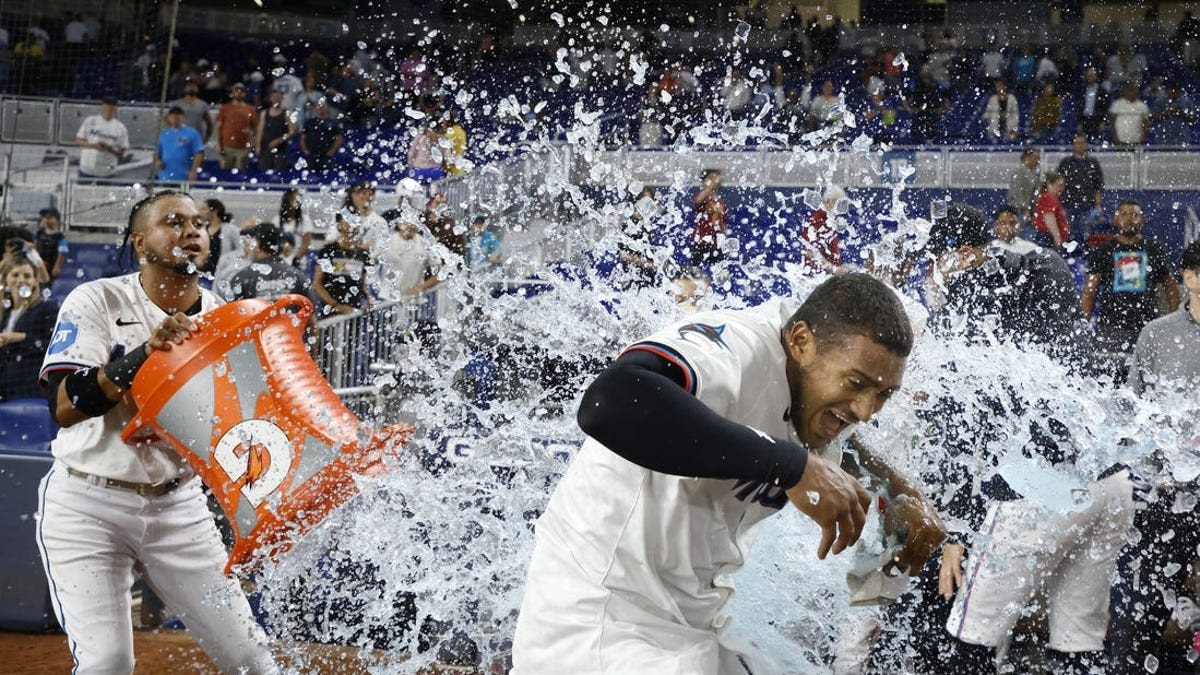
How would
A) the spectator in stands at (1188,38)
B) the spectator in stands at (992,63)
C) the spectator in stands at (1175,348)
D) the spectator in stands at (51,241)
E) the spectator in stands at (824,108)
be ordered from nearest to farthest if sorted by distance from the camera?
the spectator in stands at (1175,348) → the spectator in stands at (51,241) → the spectator in stands at (824,108) → the spectator in stands at (1188,38) → the spectator in stands at (992,63)

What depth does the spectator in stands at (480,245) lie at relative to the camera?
1011 centimetres

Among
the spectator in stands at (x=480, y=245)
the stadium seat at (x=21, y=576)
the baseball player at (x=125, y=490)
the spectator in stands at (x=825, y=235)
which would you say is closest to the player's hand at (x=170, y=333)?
the baseball player at (x=125, y=490)

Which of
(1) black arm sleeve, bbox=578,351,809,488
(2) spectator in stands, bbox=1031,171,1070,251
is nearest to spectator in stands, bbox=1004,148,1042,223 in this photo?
(2) spectator in stands, bbox=1031,171,1070,251

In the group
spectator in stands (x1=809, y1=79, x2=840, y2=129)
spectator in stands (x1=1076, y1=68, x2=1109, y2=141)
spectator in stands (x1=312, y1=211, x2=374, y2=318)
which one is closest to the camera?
spectator in stands (x1=312, y1=211, x2=374, y2=318)

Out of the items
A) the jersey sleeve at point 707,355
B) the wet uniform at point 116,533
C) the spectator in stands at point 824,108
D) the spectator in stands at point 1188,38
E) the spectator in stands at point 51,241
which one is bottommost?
the spectator in stands at point 51,241

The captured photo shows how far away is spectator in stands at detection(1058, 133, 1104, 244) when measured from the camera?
36.2 feet

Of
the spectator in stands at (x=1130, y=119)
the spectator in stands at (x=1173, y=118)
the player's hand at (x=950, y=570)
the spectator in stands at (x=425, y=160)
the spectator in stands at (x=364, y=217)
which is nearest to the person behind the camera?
the player's hand at (x=950, y=570)

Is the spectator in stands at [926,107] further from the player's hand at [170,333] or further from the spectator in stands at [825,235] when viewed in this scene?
the player's hand at [170,333]

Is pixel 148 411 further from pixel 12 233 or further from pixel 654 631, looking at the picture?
pixel 12 233

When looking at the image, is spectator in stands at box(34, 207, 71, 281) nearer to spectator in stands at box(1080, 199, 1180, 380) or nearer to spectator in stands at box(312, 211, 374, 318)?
spectator in stands at box(312, 211, 374, 318)

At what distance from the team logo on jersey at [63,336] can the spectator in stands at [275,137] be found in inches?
432

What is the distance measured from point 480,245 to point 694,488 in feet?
26.3

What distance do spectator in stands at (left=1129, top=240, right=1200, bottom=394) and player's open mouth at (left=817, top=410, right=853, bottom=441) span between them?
11.9 feet

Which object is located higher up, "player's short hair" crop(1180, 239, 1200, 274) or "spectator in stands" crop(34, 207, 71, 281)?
"player's short hair" crop(1180, 239, 1200, 274)
